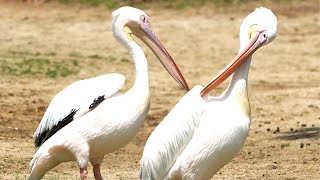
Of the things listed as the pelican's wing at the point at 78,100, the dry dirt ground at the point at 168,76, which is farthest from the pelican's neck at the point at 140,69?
the dry dirt ground at the point at 168,76

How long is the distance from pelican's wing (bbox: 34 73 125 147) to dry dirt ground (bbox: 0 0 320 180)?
1.10m

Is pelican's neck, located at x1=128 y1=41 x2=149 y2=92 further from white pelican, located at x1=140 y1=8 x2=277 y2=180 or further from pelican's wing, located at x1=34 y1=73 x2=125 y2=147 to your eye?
white pelican, located at x1=140 y1=8 x2=277 y2=180

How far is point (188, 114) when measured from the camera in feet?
23.8

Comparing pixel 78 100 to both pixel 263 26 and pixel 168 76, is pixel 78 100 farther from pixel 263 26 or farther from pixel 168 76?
pixel 168 76

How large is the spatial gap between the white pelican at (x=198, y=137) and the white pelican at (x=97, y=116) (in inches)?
30.4

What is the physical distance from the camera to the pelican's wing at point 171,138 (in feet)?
23.6

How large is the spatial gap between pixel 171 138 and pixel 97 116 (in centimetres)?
106

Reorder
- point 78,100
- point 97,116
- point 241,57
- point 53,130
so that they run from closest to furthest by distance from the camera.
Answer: point 241,57 < point 97,116 < point 78,100 < point 53,130

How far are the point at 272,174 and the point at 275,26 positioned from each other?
224 cm

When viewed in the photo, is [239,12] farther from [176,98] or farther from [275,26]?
[275,26]

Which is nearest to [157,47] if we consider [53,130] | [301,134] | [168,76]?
[53,130]

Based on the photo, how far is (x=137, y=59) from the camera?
843 centimetres

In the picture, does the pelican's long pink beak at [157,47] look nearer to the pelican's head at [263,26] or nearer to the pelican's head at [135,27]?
the pelican's head at [135,27]

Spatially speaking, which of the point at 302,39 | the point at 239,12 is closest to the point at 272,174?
the point at 302,39
